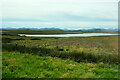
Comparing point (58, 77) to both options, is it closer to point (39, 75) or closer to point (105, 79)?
point (39, 75)

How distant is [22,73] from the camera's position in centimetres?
1187

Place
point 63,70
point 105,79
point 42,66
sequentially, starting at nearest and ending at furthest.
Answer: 1. point 105,79
2. point 63,70
3. point 42,66

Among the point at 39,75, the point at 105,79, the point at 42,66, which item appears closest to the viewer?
the point at 105,79

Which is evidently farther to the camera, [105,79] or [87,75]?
[87,75]

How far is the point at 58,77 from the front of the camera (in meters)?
11.2

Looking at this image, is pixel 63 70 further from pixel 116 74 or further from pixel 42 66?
pixel 116 74

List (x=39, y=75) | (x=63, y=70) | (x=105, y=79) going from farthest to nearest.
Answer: (x=63, y=70)
(x=39, y=75)
(x=105, y=79)

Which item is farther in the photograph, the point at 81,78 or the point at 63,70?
the point at 63,70

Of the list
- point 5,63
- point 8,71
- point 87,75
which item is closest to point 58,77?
point 87,75

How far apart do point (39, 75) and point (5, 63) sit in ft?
18.1

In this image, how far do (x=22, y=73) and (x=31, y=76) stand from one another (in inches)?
46.7

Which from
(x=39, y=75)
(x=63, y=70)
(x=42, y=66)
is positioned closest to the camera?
(x=39, y=75)

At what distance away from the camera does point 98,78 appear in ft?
35.9

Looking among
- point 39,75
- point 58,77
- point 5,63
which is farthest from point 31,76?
point 5,63
